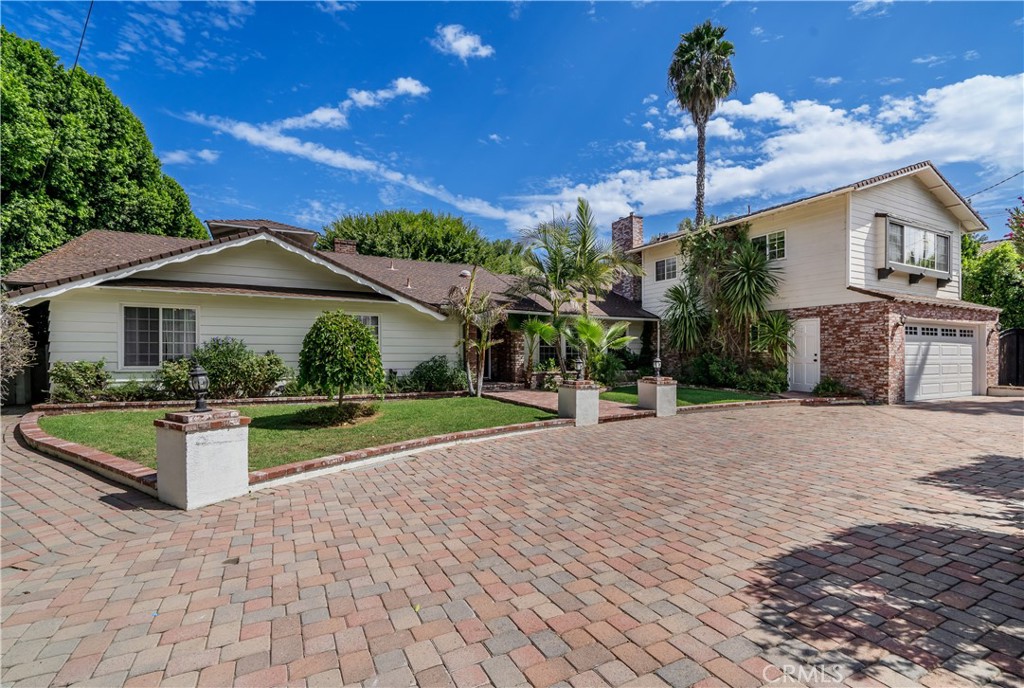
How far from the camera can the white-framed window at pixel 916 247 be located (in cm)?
1531

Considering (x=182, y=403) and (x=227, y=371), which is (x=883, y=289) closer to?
(x=227, y=371)

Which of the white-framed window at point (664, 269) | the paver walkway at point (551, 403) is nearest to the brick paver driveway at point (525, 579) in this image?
the paver walkway at point (551, 403)

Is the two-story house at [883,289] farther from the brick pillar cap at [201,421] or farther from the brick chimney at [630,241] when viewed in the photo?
the brick pillar cap at [201,421]

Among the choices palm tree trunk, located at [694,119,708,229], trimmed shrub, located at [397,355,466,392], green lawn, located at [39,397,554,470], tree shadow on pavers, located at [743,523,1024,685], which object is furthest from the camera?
palm tree trunk, located at [694,119,708,229]

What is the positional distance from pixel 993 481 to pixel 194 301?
52.6 ft

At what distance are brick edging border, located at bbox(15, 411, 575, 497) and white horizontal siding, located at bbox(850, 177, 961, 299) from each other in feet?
46.3

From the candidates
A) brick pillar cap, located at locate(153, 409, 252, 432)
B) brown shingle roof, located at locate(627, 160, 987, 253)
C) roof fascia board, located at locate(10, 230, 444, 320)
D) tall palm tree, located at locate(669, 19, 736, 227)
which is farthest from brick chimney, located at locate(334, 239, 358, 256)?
tall palm tree, located at locate(669, 19, 736, 227)

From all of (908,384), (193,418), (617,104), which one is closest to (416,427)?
(193,418)

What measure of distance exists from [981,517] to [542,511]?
4.37 metres

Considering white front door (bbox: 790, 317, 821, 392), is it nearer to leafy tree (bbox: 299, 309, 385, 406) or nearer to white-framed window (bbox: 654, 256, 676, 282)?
white-framed window (bbox: 654, 256, 676, 282)

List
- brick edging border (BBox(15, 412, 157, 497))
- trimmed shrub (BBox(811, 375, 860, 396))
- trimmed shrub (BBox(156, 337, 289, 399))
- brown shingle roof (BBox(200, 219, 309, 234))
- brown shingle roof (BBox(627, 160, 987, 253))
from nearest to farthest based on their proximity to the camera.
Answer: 1. brick edging border (BBox(15, 412, 157, 497))
2. trimmed shrub (BBox(156, 337, 289, 399))
3. brown shingle roof (BBox(627, 160, 987, 253))
4. trimmed shrub (BBox(811, 375, 860, 396))
5. brown shingle roof (BBox(200, 219, 309, 234))

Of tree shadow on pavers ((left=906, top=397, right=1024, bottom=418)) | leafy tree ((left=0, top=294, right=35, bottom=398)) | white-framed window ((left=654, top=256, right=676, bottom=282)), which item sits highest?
white-framed window ((left=654, top=256, right=676, bottom=282))

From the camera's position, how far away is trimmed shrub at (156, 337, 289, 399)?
10961 millimetres

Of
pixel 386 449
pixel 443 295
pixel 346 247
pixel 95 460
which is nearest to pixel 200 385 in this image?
pixel 95 460
